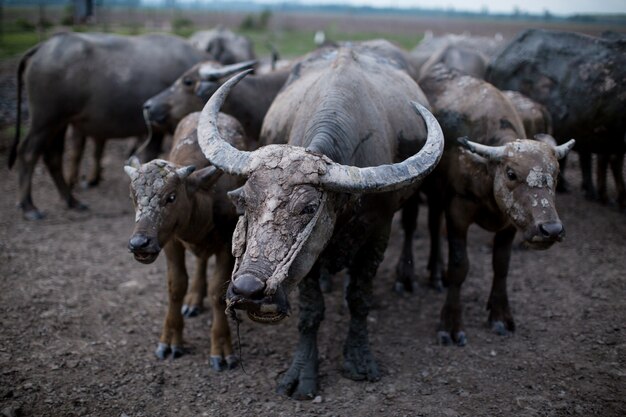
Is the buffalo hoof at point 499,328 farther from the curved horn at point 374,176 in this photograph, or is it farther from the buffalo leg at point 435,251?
the curved horn at point 374,176

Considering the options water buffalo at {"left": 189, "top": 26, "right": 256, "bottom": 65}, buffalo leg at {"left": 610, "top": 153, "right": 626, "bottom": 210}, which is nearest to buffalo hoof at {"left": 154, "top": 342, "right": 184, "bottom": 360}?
buffalo leg at {"left": 610, "top": 153, "right": 626, "bottom": 210}

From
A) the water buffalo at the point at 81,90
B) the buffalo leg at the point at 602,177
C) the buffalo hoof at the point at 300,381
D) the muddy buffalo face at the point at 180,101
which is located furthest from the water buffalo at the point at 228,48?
the buffalo hoof at the point at 300,381

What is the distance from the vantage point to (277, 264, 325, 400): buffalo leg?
4633mm

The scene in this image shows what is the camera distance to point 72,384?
4.66 meters

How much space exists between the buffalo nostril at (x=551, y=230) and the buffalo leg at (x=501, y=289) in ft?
3.62

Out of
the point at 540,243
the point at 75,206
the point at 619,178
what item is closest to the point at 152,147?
the point at 75,206

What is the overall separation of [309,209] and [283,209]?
0.60 ft

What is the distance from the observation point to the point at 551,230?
4.44 metres

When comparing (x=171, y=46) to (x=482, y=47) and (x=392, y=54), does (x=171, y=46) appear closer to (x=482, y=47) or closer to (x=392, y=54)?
(x=392, y=54)

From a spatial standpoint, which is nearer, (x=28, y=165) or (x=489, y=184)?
(x=489, y=184)

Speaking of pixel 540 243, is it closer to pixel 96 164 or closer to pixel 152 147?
pixel 152 147

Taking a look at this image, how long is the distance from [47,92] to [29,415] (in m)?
5.42

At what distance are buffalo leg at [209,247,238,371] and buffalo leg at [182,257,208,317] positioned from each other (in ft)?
2.85

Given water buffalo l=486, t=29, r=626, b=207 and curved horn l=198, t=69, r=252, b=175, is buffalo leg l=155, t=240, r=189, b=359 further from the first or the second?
water buffalo l=486, t=29, r=626, b=207
